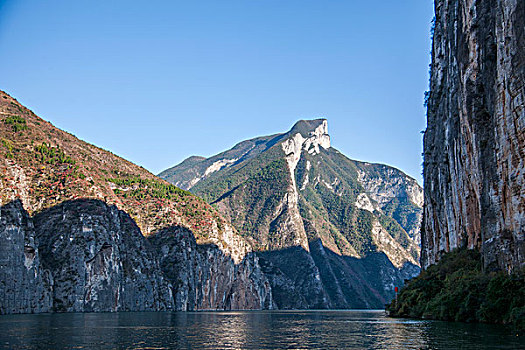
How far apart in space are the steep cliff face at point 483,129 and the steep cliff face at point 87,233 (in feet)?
191

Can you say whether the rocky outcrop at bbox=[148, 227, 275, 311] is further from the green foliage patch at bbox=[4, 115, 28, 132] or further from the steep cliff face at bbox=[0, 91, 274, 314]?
the green foliage patch at bbox=[4, 115, 28, 132]

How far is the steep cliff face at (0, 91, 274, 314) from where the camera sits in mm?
81438

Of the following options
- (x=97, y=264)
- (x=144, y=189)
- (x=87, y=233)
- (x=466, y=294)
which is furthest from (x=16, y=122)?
(x=466, y=294)

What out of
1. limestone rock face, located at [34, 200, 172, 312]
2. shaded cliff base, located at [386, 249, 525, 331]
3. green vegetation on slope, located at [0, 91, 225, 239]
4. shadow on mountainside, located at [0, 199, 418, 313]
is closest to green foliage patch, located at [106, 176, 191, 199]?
green vegetation on slope, located at [0, 91, 225, 239]

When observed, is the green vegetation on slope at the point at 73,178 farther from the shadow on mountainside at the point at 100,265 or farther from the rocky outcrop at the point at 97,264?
the rocky outcrop at the point at 97,264

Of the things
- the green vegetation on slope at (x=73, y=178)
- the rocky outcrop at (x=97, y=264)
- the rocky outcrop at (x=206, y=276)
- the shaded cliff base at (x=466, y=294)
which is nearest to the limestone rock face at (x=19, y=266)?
the rocky outcrop at (x=97, y=264)

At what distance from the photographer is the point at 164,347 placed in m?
29.6

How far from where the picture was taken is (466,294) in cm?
4762

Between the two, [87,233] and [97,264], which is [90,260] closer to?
[97,264]

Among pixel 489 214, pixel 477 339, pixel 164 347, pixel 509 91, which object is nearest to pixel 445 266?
pixel 489 214

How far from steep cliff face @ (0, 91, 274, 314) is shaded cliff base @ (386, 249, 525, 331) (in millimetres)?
52853

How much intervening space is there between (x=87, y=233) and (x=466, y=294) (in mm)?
69385

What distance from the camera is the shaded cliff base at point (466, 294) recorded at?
38.9 meters

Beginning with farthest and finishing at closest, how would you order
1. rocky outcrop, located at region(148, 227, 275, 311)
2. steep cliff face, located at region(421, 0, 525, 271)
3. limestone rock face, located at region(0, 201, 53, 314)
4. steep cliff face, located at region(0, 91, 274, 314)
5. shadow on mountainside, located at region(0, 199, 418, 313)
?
rocky outcrop, located at region(148, 227, 275, 311), steep cliff face, located at region(0, 91, 274, 314), shadow on mountainside, located at region(0, 199, 418, 313), limestone rock face, located at region(0, 201, 53, 314), steep cliff face, located at region(421, 0, 525, 271)
